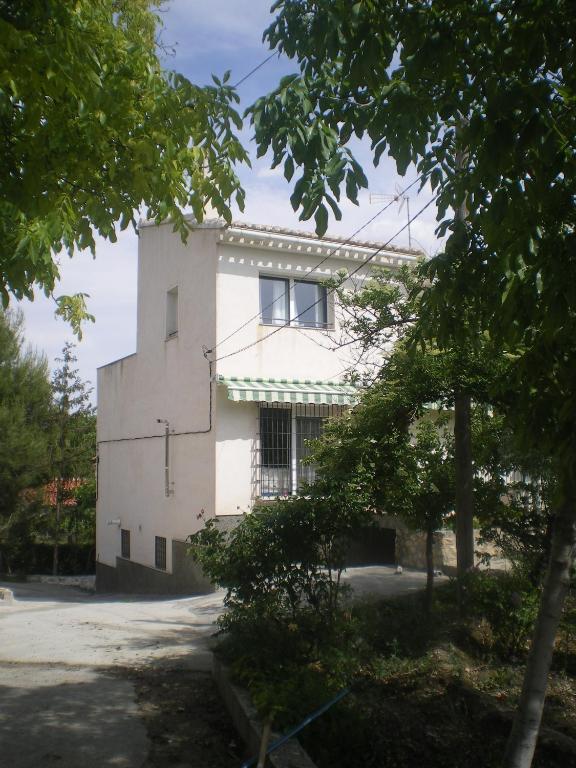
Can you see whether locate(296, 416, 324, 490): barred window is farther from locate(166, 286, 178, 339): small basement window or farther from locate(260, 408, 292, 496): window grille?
locate(166, 286, 178, 339): small basement window

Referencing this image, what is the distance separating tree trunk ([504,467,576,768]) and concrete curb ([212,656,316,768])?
51.6 inches

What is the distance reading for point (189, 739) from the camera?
19.2 ft

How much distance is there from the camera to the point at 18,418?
24672mm

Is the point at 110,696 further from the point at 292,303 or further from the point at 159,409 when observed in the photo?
the point at 159,409

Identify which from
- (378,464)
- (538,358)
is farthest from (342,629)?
(538,358)

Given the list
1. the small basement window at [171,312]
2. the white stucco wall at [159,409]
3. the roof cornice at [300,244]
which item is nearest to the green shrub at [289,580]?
the white stucco wall at [159,409]

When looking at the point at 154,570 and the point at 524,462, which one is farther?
the point at 154,570

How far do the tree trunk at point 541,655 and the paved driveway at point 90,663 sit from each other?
8.73ft

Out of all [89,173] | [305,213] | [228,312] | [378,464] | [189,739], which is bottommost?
[189,739]

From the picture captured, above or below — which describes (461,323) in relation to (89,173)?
below

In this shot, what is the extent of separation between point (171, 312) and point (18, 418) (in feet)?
29.5

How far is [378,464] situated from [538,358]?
12.9 ft

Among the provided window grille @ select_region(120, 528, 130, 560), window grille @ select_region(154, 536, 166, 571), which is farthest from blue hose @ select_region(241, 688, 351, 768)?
window grille @ select_region(120, 528, 130, 560)

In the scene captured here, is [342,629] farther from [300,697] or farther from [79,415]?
[79,415]
